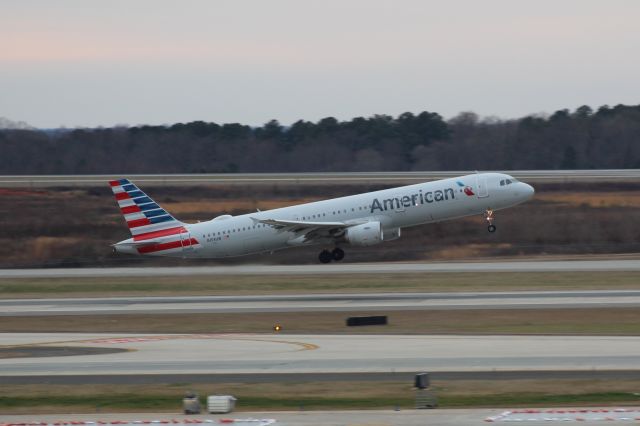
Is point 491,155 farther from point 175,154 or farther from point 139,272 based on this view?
point 139,272

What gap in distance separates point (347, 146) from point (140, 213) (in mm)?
87512

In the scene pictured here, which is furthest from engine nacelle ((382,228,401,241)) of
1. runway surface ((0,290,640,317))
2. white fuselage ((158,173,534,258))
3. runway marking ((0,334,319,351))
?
runway marking ((0,334,319,351))

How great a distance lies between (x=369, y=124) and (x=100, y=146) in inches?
1489

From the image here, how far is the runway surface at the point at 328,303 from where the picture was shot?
42094 mm

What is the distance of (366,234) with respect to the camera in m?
56.7

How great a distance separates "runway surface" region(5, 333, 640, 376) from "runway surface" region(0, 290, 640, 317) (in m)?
7.96

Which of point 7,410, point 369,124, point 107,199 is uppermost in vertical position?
point 369,124

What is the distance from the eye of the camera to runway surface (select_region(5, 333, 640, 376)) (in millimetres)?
28078

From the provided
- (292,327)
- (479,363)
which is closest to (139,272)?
(292,327)

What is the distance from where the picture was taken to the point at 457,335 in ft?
112

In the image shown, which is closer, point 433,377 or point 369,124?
point 433,377

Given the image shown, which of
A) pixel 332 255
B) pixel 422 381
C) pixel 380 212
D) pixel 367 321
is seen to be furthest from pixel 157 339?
pixel 332 255

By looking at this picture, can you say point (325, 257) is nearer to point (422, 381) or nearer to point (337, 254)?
point (337, 254)

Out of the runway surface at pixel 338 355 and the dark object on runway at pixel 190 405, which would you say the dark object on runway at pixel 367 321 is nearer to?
the runway surface at pixel 338 355
